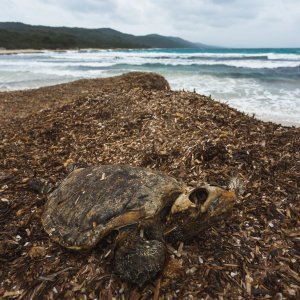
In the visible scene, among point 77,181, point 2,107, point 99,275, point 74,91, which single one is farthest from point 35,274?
point 74,91

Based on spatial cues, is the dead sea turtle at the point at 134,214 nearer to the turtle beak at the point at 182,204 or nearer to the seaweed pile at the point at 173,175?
the turtle beak at the point at 182,204

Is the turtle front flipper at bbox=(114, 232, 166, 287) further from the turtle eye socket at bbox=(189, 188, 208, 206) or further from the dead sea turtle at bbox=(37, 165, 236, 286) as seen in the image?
the turtle eye socket at bbox=(189, 188, 208, 206)

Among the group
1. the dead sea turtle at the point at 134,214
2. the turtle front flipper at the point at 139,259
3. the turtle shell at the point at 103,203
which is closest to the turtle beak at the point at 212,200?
the dead sea turtle at the point at 134,214

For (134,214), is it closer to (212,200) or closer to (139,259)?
(139,259)

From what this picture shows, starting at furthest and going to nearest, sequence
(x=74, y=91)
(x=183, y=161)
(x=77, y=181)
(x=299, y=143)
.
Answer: (x=74, y=91) → (x=299, y=143) → (x=183, y=161) → (x=77, y=181)

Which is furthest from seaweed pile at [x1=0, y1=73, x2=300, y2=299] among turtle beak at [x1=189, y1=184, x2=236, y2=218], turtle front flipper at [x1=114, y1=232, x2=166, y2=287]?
turtle beak at [x1=189, y1=184, x2=236, y2=218]

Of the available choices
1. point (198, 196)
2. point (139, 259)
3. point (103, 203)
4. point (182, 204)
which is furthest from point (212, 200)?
point (103, 203)

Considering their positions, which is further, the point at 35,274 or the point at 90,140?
the point at 90,140

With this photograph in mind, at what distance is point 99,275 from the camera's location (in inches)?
125

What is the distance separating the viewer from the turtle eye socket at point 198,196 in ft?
11.0

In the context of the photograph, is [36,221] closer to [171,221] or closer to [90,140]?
[171,221]

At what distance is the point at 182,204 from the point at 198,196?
0.22m

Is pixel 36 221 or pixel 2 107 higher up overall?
pixel 36 221

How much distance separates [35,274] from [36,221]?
75 cm
